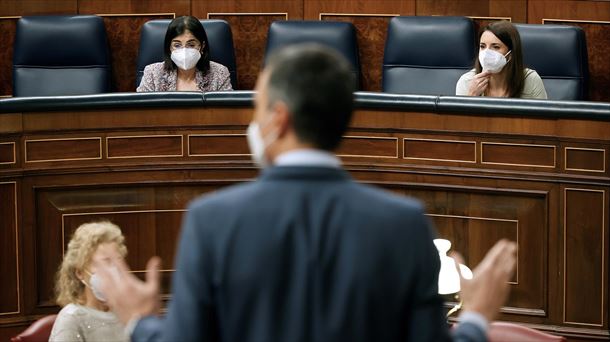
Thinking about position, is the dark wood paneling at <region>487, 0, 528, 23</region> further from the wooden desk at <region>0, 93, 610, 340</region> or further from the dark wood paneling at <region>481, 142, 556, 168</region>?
the dark wood paneling at <region>481, 142, 556, 168</region>

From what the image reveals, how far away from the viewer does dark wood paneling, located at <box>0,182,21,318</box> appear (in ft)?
14.2

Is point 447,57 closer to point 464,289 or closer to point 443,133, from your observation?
point 443,133

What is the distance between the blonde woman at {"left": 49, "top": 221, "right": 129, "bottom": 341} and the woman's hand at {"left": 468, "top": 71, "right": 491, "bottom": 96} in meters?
2.14

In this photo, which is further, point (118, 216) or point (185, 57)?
point (185, 57)

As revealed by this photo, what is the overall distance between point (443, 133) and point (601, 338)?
34.6 inches

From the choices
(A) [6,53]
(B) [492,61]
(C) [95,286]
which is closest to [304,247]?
(C) [95,286]

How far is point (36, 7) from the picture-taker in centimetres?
603

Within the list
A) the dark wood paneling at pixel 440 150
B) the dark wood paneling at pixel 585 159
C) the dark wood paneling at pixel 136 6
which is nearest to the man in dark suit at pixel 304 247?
the dark wood paneling at pixel 585 159

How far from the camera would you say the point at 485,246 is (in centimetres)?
416

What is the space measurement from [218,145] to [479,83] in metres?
1.13

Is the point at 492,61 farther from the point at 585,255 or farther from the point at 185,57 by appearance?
the point at 185,57

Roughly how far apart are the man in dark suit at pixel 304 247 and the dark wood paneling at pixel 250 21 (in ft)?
14.3

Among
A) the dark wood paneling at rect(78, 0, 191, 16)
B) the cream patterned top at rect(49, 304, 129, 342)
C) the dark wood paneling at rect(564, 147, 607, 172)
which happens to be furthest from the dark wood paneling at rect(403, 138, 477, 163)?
the dark wood paneling at rect(78, 0, 191, 16)

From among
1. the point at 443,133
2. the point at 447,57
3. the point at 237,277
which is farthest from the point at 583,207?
the point at 237,277
